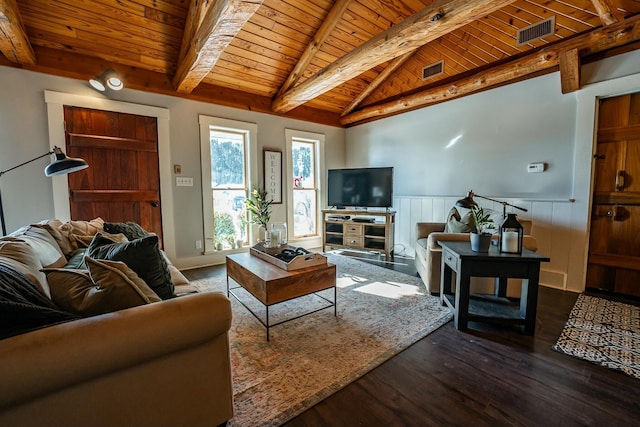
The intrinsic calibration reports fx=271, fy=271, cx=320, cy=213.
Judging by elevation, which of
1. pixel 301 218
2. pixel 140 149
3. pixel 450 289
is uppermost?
pixel 140 149

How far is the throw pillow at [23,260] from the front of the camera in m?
1.11

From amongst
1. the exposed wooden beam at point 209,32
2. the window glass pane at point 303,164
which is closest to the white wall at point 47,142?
the window glass pane at point 303,164

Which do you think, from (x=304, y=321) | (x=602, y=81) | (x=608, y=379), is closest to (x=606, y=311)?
(x=608, y=379)

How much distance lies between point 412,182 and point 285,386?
3.73 m

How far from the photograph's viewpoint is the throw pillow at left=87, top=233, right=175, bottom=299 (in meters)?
1.28

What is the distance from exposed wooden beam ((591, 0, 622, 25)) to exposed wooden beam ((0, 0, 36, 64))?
15.8ft

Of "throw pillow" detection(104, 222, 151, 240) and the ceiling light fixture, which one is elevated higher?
the ceiling light fixture

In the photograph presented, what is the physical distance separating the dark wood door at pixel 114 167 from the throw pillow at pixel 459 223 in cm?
371

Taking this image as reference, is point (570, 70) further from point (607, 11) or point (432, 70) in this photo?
point (432, 70)

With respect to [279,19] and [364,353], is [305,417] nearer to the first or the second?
[364,353]

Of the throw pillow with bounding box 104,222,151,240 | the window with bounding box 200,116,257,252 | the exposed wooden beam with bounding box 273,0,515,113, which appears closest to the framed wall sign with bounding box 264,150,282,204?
the window with bounding box 200,116,257,252

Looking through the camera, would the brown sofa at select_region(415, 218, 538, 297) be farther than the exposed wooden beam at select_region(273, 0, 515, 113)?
Yes

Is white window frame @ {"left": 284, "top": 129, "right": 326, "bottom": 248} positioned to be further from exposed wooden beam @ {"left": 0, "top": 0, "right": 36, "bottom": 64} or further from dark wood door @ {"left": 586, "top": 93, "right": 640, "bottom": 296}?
dark wood door @ {"left": 586, "top": 93, "right": 640, "bottom": 296}

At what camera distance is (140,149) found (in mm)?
3465
